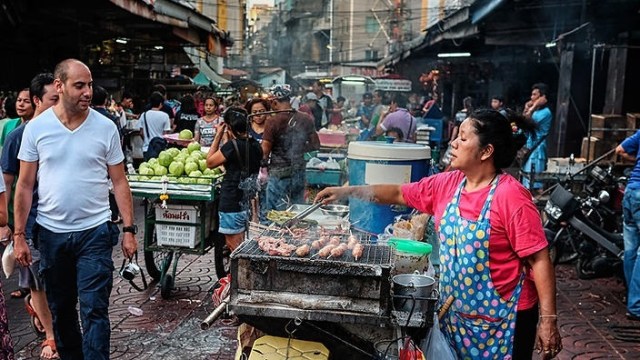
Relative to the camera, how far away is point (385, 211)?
487cm

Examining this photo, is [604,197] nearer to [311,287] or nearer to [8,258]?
[311,287]

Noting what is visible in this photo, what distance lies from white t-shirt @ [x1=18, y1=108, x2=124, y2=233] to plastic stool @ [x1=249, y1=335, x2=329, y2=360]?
1588mm

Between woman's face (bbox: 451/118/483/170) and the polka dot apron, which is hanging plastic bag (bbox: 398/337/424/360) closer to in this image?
the polka dot apron

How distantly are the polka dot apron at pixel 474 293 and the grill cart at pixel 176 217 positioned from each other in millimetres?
3177

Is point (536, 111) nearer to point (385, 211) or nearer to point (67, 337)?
point (385, 211)

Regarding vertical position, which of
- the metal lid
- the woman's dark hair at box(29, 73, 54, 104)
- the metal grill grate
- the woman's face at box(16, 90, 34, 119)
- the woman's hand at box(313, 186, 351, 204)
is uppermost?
the woman's dark hair at box(29, 73, 54, 104)

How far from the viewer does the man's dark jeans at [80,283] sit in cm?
390

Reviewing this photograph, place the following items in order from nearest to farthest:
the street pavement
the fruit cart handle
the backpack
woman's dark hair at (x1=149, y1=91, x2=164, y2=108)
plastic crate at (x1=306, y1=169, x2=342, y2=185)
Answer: the street pavement → the fruit cart handle → plastic crate at (x1=306, y1=169, x2=342, y2=185) → the backpack → woman's dark hair at (x1=149, y1=91, x2=164, y2=108)

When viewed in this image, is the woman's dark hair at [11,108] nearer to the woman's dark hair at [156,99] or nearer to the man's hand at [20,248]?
the man's hand at [20,248]

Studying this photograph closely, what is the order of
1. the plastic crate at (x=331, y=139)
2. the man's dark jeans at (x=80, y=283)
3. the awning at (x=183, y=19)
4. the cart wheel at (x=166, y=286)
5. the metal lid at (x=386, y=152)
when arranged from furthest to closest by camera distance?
the plastic crate at (x=331, y=139), the awning at (x=183, y=19), the cart wheel at (x=166, y=286), the metal lid at (x=386, y=152), the man's dark jeans at (x=80, y=283)

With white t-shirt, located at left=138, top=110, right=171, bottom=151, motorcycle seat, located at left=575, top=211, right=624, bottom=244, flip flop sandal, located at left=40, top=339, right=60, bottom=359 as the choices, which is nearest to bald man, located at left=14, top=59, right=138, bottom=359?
flip flop sandal, located at left=40, top=339, right=60, bottom=359

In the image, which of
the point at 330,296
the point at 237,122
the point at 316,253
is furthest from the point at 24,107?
the point at 330,296

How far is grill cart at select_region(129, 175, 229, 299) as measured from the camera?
226 inches

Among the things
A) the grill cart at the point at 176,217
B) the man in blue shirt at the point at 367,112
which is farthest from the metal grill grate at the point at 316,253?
the man in blue shirt at the point at 367,112
